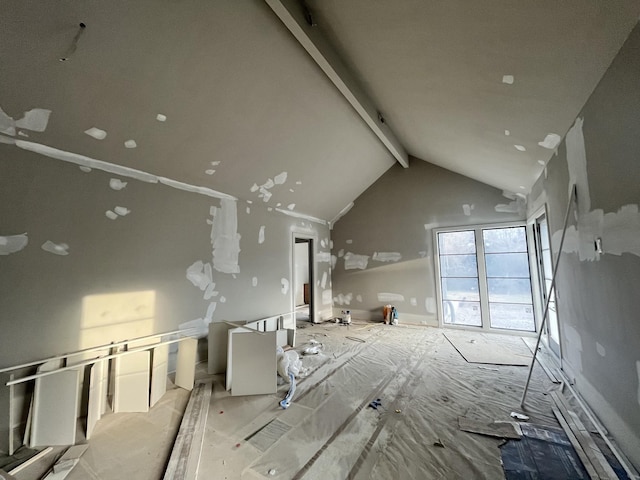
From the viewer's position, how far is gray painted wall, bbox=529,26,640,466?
1.45m

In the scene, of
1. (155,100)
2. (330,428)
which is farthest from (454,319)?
(155,100)

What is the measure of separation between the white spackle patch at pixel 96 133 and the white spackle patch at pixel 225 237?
58.0 inches

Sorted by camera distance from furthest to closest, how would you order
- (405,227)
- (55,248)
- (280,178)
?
(405,227) → (280,178) → (55,248)

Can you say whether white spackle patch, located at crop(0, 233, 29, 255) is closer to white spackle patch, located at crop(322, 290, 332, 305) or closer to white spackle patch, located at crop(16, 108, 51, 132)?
white spackle patch, located at crop(16, 108, 51, 132)

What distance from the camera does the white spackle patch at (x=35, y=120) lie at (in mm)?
1987

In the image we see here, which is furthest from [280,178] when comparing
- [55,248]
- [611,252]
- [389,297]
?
[611,252]

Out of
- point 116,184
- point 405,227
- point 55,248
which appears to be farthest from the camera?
point 405,227

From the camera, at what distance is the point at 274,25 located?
2213 mm

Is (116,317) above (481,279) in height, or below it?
below

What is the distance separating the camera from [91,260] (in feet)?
8.04

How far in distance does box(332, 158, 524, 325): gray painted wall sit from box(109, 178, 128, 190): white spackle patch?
4.63 m

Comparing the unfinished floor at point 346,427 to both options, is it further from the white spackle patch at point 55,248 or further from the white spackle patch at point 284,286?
the white spackle patch at point 284,286

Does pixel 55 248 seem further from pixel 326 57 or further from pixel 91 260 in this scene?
pixel 326 57

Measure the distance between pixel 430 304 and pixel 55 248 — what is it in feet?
18.9
